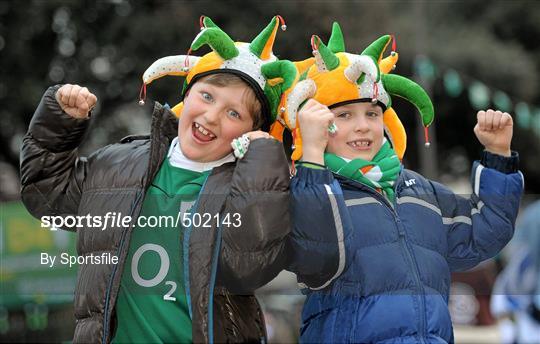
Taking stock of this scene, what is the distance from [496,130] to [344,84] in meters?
0.61

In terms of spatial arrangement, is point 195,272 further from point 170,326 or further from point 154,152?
point 154,152

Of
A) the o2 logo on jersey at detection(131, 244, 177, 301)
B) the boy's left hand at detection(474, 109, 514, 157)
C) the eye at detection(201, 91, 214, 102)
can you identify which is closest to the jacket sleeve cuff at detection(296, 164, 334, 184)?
the eye at detection(201, 91, 214, 102)

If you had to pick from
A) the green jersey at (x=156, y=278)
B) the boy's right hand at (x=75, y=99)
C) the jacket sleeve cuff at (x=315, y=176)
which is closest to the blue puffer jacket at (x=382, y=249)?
the jacket sleeve cuff at (x=315, y=176)

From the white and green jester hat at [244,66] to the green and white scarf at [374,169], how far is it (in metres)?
0.28

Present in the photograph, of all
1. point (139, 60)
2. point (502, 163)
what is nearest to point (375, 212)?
point (502, 163)

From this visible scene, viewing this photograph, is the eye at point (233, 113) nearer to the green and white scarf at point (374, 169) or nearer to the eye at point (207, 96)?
the eye at point (207, 96)

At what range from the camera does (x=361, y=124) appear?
283 cm

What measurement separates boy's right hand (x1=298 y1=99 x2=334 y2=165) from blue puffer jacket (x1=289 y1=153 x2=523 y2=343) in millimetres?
53

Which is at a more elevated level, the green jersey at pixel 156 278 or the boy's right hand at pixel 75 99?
the boy's right hand at pixel 75 99

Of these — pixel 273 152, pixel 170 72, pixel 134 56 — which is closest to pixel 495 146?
pixel 273 152

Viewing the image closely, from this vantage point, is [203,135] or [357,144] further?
[357,144]

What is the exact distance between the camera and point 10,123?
14227 millimetres

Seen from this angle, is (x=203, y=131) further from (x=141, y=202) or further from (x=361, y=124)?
(x=361, y=124)

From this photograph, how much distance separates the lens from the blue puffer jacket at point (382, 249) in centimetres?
255
